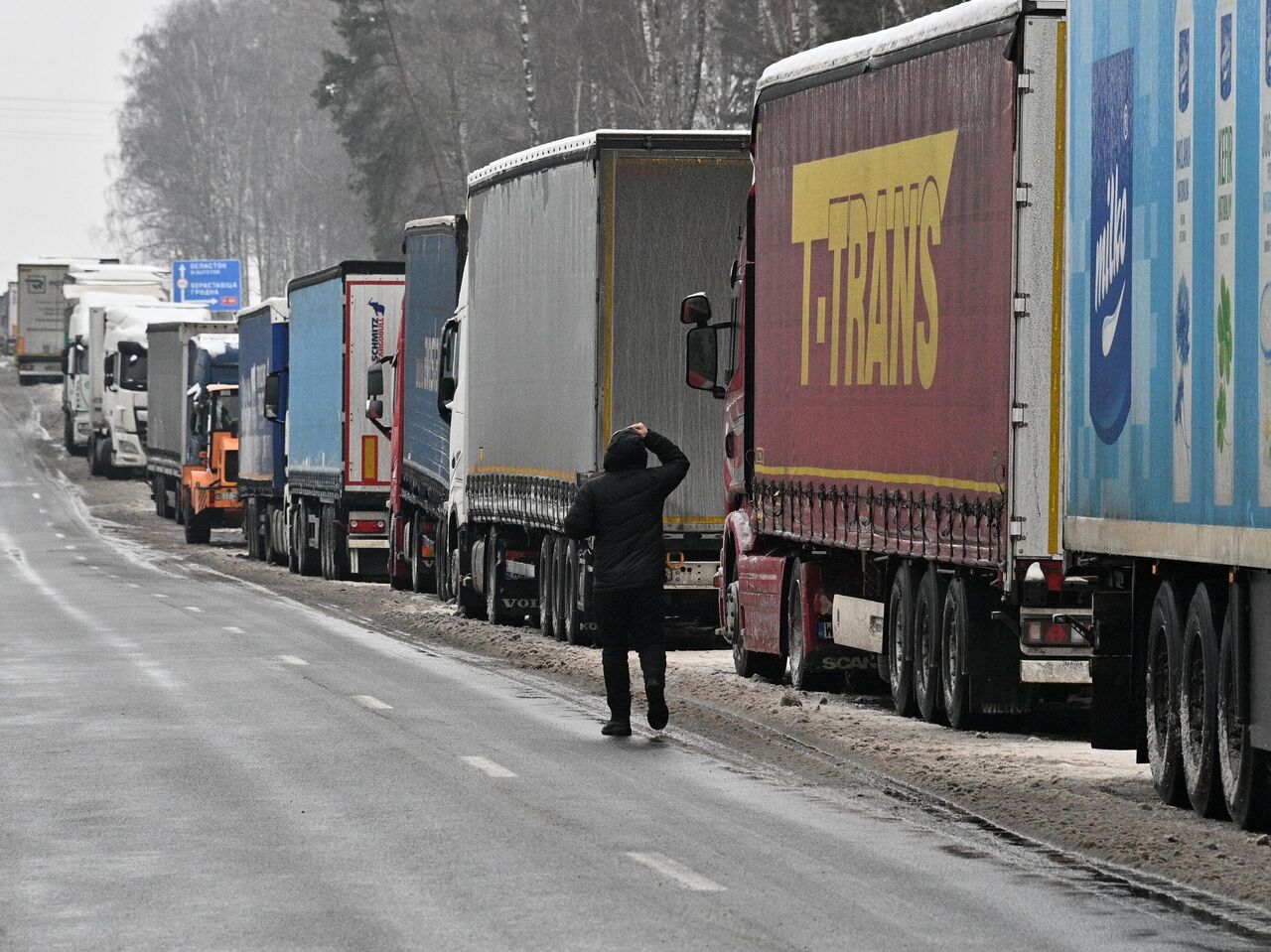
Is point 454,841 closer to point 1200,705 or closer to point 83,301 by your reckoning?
point 1200,705

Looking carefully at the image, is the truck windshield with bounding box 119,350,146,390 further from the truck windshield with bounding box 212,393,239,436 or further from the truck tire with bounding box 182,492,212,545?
the truck windshield with bounding box 212,393,239,436

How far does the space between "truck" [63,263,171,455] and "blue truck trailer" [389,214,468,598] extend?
41.9 m

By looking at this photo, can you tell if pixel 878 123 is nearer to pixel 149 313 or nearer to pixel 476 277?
pixel 476 277

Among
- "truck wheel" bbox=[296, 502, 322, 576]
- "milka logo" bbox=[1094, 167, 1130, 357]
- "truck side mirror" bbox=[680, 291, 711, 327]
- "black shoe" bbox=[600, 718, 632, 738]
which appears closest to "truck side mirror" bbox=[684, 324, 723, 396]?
"truck side mirror" bbox=[680, 291, 711, 327]

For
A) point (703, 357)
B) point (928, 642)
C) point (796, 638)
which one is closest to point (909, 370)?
point (928, 642)

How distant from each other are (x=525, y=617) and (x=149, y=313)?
4362 centimetres

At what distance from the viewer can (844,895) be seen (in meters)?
9.77

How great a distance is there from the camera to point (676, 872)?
10.3 metres

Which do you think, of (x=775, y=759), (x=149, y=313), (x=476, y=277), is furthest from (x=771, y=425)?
(x=149, y=313)

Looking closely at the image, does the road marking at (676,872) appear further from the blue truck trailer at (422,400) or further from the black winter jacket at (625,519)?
the blue truck trailer at (422,400)

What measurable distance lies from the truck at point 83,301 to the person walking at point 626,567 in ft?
197

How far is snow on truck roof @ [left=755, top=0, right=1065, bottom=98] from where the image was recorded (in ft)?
49.1

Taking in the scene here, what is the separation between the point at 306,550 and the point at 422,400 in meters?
9.49

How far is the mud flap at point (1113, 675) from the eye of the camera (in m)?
13.3
